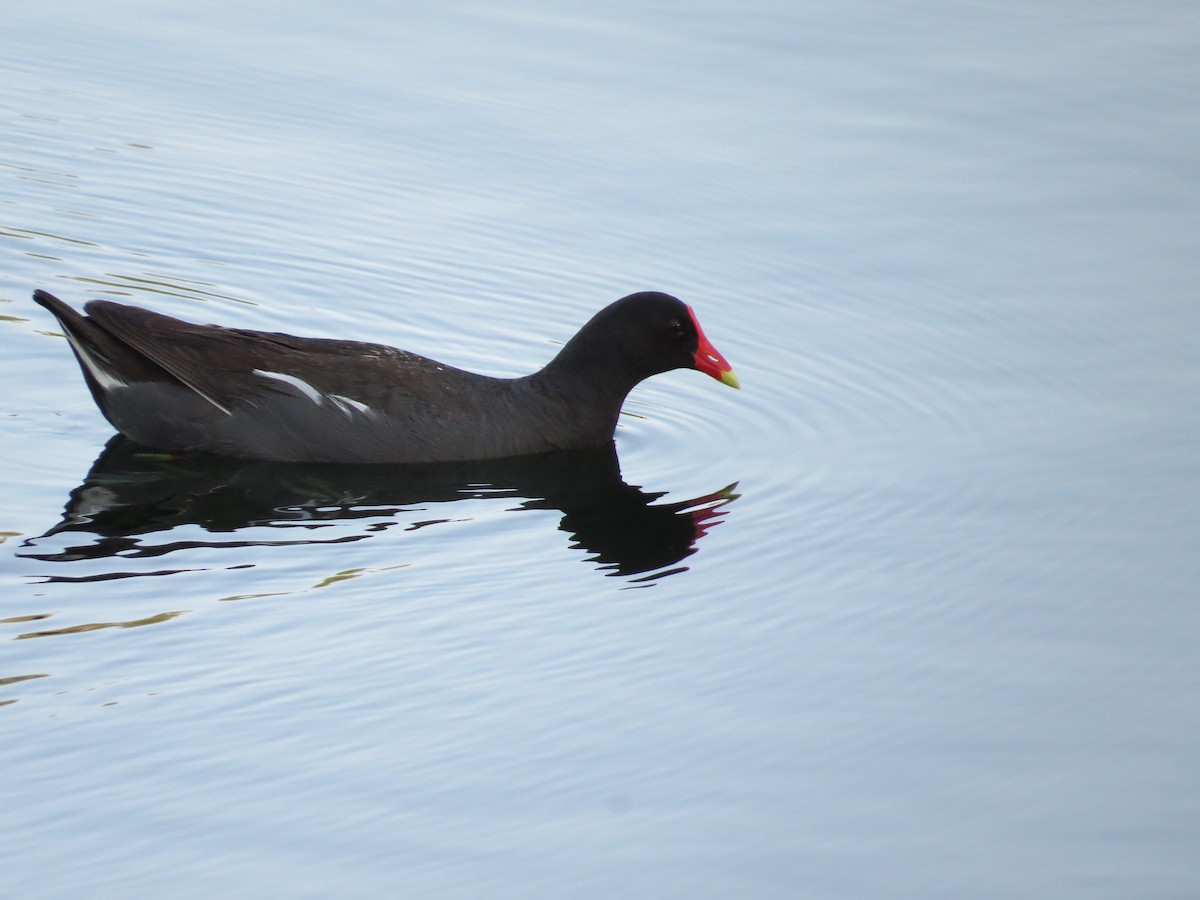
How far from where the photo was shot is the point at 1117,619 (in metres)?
7.22

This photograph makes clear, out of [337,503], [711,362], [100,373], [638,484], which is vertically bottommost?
[337,503]

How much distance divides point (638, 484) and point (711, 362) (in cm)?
94

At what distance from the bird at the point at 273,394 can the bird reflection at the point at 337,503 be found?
0.09 metres

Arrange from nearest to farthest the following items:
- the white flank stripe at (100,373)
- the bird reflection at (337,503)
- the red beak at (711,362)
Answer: the bird reflection at (337,503) → the white flank stripe at (100,373) → the red beak at (711,362)

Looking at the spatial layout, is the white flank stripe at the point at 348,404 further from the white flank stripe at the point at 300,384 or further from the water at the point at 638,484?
the water at the point at 638,484

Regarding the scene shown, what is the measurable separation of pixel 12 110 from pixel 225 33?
182 cm

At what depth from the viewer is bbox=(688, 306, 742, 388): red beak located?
9.63 metres

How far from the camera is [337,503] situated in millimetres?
8492

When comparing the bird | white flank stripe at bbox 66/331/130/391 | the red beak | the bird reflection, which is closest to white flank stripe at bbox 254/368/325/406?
the bird

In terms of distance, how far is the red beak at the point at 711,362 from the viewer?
9633mm

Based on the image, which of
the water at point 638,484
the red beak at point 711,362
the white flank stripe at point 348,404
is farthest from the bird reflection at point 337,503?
the red beak at point 711,362

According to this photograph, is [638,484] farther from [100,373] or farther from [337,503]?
[100,373]

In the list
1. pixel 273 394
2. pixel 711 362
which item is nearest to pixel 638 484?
pixel 711 362

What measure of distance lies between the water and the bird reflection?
0.11 ft
